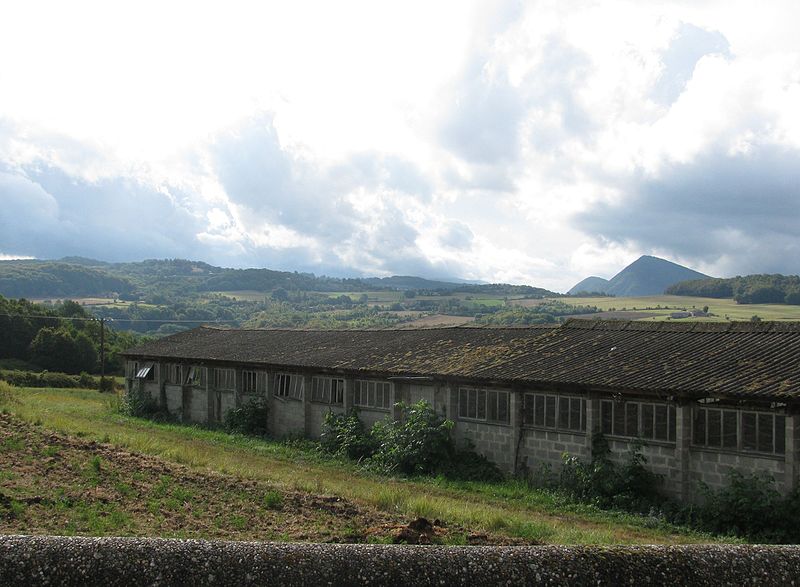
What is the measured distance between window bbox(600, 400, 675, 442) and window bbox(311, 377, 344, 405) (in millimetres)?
11208

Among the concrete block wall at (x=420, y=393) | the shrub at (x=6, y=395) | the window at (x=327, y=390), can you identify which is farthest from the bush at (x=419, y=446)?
the shrub at (x=6, y=395)

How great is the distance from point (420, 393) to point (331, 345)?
348 inches

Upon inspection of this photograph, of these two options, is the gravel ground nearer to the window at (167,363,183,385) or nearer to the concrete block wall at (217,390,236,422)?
the concrete block wall at (217,390,236,422)

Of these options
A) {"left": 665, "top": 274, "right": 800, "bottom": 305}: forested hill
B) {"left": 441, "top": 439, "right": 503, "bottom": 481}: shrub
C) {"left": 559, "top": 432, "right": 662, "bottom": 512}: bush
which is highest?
{"left": 665, "top": 274, "right": 800, "bottom": 305}: forested hill

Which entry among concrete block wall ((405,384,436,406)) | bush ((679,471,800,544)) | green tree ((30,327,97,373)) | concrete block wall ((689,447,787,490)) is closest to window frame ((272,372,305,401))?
concrete block wall ((405,384,436,406))

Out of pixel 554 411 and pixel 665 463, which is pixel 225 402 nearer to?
pixel 554 411

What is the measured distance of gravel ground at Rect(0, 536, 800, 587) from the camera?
418 centimetres

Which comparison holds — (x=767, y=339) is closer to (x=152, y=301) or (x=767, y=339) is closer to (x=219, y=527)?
(x=219, y=527)

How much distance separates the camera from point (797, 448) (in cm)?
1556

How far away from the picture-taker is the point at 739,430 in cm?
1667

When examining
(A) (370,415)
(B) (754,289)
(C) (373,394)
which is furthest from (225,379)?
(B) (754,289)

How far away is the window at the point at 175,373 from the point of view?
37.8m

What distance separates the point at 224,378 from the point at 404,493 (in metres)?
19.9

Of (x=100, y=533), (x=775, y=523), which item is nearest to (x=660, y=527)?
(x=775, y=523)
